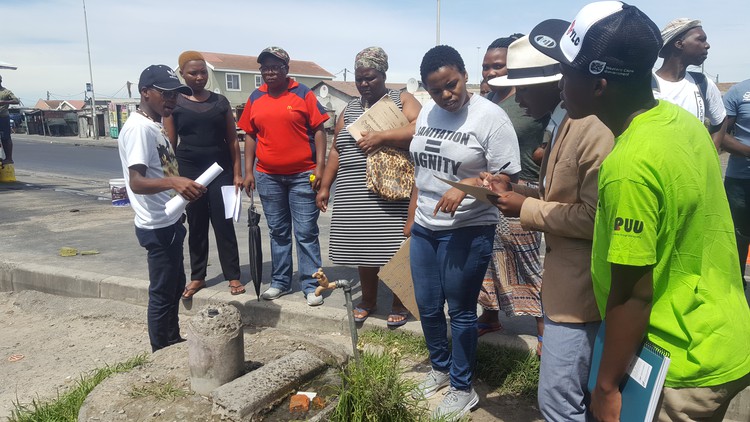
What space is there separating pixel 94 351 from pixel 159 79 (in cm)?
217

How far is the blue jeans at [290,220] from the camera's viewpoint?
477 centimetres

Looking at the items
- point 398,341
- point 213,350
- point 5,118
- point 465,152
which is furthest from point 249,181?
point 5,118

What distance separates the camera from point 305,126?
15.6 ft

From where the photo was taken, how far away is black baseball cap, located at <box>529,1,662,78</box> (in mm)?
1568

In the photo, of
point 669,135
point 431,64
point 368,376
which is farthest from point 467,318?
point 669,135

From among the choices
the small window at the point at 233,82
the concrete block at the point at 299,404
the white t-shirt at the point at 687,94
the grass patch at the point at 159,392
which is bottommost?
the grass patch at the point at 159,392

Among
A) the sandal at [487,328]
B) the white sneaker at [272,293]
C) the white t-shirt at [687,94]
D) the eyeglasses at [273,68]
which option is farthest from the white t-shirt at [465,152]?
the white sneaker at [272,293]

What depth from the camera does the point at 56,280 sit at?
223 inches

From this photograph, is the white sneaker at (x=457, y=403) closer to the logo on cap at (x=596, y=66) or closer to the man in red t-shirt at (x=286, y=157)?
the man in red t-shirt at (x=286, y=157)

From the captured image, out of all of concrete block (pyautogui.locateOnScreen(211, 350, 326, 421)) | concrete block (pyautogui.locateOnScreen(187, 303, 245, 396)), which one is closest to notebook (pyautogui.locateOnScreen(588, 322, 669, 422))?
concrete block (pyautogui.locateOnScreen(211, 350, 326, 421))

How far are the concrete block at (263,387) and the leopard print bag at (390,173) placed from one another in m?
1.47

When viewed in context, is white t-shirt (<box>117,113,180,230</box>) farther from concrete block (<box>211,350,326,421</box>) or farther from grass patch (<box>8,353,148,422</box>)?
concrete block (<box>211,350,326,421</box>)

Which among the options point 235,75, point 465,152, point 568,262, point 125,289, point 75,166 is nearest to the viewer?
point 568,262

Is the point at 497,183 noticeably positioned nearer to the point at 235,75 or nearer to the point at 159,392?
the point at 159,392
